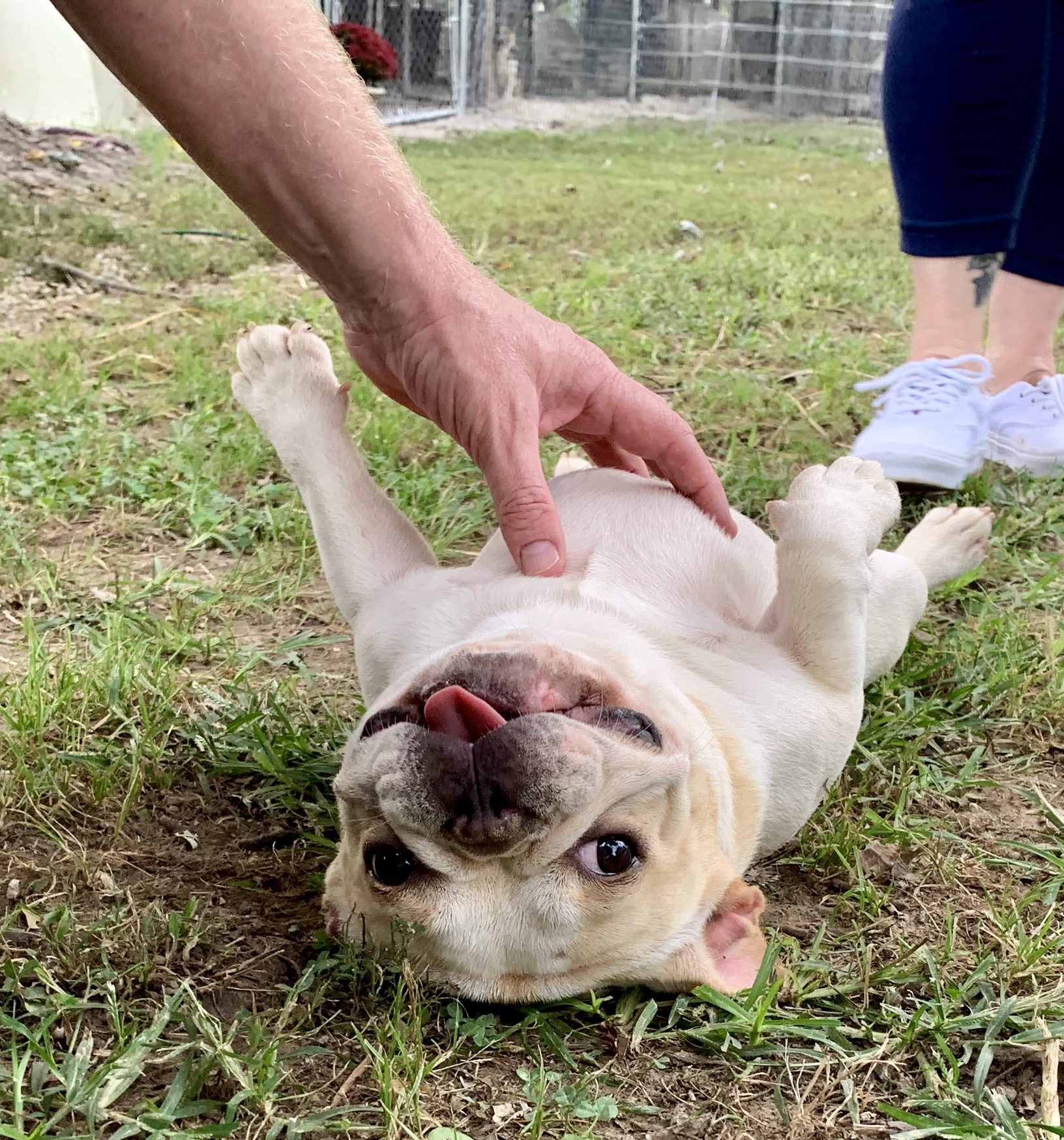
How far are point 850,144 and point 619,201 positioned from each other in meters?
7.79

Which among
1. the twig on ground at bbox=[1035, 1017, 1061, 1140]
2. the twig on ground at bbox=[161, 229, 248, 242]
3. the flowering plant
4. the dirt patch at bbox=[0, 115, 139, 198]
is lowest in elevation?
the twig on ground at bbox=[1035, 1017, 1061, 1140]

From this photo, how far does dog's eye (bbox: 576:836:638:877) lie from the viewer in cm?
201

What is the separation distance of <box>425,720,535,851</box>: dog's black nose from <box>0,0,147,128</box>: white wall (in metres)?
9.94

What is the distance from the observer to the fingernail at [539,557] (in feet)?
8.04

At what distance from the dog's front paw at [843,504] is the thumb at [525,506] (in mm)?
560

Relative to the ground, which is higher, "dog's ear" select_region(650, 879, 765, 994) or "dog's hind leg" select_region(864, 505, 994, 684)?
"dog's hind leg" select_region(864, 505, 994, 684)

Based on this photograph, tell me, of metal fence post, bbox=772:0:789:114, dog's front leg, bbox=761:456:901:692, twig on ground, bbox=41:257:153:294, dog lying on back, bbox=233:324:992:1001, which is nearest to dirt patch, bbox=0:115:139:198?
twig on ground, bbox=41:257:153:294

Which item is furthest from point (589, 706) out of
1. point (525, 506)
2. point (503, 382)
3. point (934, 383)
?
point (934, 383)

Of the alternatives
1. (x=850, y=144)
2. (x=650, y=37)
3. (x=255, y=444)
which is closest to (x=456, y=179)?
(x=255, y=444)

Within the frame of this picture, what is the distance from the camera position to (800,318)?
6.05m

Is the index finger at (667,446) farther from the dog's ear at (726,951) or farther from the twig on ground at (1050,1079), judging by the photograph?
the twig on ground at (1050,1079)

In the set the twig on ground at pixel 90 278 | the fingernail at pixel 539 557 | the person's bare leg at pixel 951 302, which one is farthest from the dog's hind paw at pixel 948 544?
the twig on ground at pixel 90 278

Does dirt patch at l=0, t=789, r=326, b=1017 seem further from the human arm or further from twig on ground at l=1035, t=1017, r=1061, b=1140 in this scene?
twig on ground at l=1035, t=1017, r=1061, b=1140

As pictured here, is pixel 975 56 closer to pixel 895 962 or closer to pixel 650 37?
pixel 895 962
